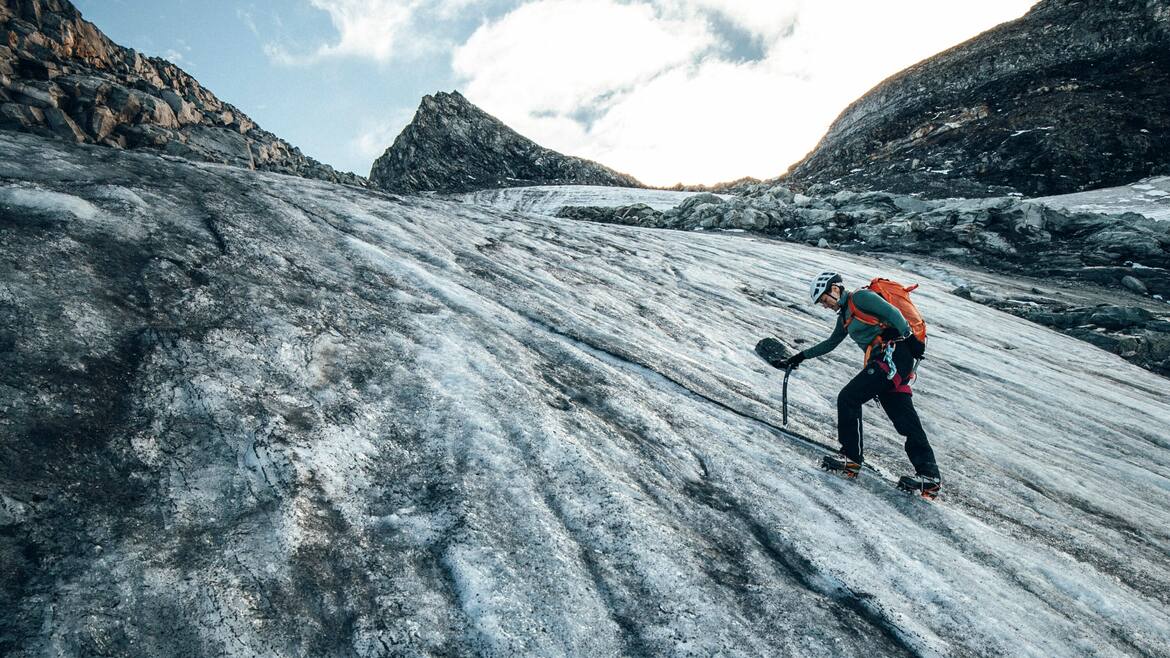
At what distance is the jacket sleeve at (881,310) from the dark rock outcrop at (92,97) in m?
21.7

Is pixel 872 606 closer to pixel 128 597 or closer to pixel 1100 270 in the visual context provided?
pixel 128 597

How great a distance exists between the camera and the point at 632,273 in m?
14.3

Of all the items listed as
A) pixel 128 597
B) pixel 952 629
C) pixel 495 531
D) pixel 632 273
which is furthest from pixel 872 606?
pixel 632 273

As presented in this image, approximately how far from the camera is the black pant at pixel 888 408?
253 inches

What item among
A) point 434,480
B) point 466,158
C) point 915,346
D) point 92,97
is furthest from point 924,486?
point 466,158

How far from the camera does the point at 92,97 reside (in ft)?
74.5

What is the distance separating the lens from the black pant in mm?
6422

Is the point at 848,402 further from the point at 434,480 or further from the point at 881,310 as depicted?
the point at 434,480

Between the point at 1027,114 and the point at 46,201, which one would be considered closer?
the point at 46,201

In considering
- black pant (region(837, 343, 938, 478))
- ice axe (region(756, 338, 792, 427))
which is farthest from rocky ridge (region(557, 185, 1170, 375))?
black pant (region(837, 343, 938, 478))

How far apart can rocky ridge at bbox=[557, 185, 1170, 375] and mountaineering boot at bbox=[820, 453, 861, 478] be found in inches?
605

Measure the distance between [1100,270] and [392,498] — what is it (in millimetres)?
28814

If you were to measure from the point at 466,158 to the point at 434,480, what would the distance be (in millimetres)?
60170

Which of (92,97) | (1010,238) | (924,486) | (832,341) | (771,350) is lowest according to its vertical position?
(924,486)
